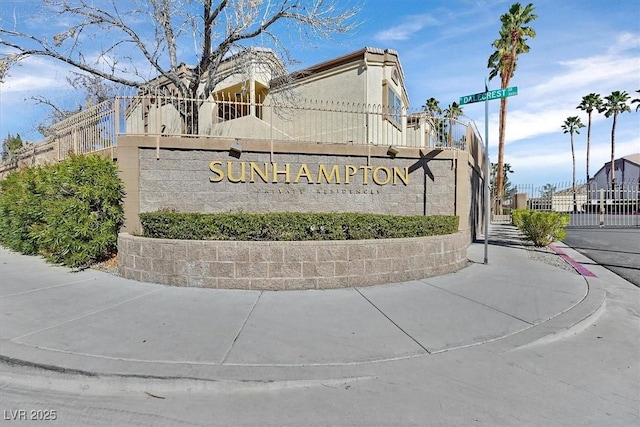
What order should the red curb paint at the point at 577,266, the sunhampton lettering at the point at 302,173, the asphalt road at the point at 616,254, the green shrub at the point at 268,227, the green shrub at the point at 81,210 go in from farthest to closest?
1. the sunhampton lettering at the point at 302,173
2. the asphalt road at the point at 616,254
3. the red curb paint at the point at 577,266
4. the green shrub at the point at 81,210
5. the green shrub at the point at 268,227

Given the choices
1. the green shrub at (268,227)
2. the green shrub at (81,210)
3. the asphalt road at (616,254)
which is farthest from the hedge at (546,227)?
the green shrub at (81,210)

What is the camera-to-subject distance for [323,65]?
46.0 ft

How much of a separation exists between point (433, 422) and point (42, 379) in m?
3.33

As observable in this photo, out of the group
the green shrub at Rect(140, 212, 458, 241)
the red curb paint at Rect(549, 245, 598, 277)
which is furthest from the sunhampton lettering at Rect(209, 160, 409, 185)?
the red curb paint at Rect(549, 245, 598, 277)

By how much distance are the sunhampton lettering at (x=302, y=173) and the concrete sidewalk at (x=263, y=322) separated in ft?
9.98

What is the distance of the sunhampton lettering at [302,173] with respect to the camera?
782 centimetres

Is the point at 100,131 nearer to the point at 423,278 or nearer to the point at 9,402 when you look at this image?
the point at 9,402

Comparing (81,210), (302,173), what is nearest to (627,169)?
(302,173)

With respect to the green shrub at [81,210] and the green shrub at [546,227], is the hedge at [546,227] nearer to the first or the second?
the green shrub at [546,227]

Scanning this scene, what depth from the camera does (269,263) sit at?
5.65 m

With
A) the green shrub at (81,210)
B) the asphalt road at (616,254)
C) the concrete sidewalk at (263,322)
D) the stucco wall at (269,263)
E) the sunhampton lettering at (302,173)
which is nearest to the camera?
the concrete sidewalk at (263,322)

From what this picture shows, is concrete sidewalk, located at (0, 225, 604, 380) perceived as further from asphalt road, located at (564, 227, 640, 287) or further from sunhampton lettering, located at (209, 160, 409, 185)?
sunhampton lettering, located at (209, 160, 409, 185)

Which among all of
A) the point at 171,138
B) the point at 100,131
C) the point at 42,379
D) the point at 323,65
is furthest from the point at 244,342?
the point at 323,65

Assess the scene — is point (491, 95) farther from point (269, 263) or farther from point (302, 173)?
point (269, 263)
